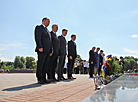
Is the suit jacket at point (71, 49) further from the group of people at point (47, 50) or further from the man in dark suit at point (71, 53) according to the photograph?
the group of people at point (47, 50)

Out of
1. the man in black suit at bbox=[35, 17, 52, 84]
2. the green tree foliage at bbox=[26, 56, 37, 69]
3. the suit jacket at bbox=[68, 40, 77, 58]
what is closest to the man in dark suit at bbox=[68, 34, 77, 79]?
the suit jacket at bbox=[68, 40, 77, 58]

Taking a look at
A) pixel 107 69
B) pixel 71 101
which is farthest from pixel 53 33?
pixel 71 101

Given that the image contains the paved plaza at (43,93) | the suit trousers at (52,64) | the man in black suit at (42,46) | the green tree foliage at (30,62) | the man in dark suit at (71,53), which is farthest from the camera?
the green tree foliage at (30,62)

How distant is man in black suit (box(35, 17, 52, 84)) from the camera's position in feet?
21.3

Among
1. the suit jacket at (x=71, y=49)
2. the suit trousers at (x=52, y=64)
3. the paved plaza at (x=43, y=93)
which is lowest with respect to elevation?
the paved plaza at (x=43, y=93)

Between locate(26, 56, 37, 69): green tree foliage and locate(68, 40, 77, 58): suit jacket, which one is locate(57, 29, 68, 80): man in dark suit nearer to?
locate(68, 40, 77, 58): suit jacket

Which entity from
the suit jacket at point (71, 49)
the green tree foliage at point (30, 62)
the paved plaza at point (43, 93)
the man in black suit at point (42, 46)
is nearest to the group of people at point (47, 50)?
the man in black suit at point (42, 46)

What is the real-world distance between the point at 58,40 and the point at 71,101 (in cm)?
482

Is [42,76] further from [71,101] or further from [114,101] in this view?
[114,101]

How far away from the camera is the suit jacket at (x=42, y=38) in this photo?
6537 mm

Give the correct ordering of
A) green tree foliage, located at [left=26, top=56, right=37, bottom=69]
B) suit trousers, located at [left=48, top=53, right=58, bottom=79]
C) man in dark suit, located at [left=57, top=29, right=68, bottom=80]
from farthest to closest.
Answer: green tree foliage, located at [left=26, top=56, right=37, bottom=69], man in dark suit, located at [left=57, top=29, right=68, bottom=80], suit trousers, located at [left=48, top=53, right=58, bottom=79]

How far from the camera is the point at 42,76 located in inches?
259

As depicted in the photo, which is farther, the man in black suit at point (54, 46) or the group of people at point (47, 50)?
the man in black suit at point (54, 46)

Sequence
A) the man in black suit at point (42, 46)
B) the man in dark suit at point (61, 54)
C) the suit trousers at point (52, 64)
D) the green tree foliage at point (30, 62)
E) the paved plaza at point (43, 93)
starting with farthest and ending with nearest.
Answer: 1. the green tree foliage at point (30, 62)
2. the man in dark suit at point (61, 54)
3. the suit trousers at point (52, 64)
4. the man in black suit at point (42, 46)
5. the paved plaza at point (43, 93)
